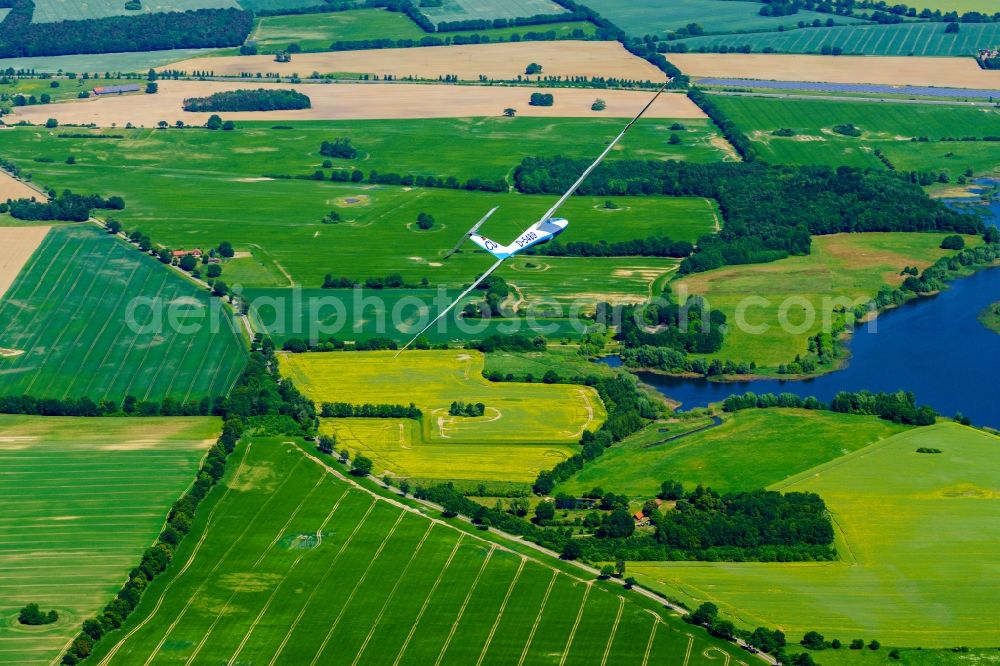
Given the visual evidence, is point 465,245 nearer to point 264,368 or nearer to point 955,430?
point 264,368

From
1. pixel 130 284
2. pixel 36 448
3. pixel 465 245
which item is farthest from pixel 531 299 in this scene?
pixel 36 448

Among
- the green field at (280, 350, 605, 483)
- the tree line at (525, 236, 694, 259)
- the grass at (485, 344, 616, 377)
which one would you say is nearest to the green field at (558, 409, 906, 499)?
the green field at (280, 350, 605, 483)

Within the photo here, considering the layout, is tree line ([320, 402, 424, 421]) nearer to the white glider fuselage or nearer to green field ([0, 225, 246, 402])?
green field ([0, 225, 246, 402])

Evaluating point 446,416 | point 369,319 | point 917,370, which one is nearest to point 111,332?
point 369,319

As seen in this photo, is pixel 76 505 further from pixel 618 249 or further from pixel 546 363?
pixel 618 249

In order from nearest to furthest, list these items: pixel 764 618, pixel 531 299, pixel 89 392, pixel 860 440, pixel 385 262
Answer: pixel 764 618 < pixel 860 440 < pixel 89 392 < pixel 531 299 < pixel 385 262
